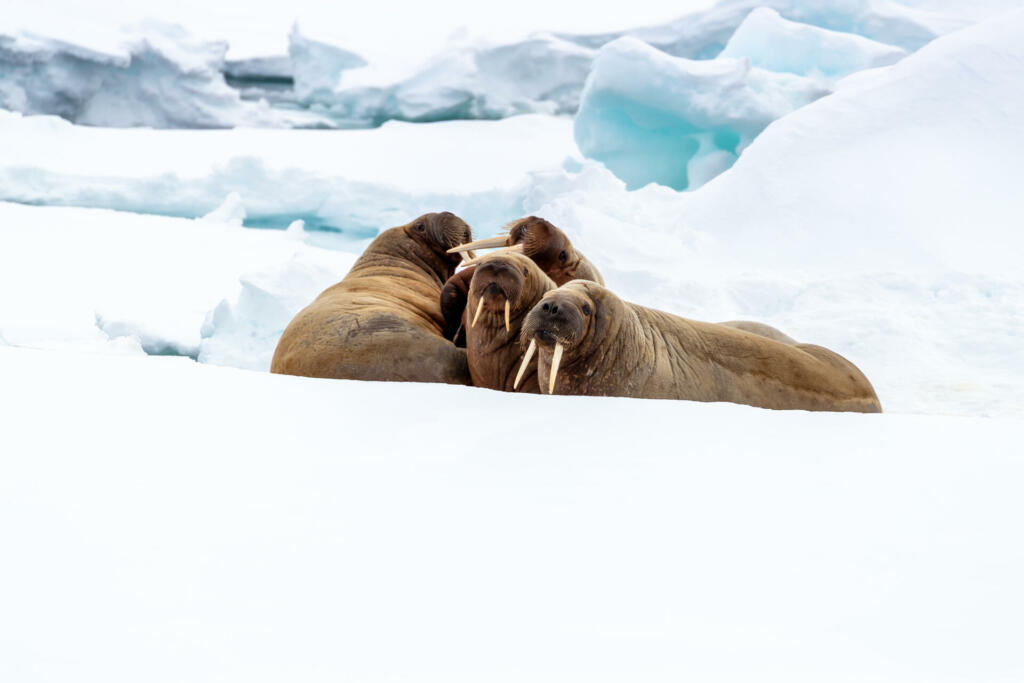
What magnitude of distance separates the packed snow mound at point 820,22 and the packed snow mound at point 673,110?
3.53m

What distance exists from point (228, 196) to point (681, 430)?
1106 centimetres

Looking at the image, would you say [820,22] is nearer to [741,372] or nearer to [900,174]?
[900,174]

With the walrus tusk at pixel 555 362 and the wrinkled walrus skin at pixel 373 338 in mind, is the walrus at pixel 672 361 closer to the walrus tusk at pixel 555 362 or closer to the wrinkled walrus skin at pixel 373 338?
the walrus tusk at pixel 555 362

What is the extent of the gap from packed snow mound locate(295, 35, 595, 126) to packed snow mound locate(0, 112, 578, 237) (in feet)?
1.28

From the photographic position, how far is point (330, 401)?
2098 millimetres

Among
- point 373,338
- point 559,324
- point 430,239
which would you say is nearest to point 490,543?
point 559,324

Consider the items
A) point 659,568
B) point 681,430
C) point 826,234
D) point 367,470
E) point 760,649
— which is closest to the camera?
point 760,649

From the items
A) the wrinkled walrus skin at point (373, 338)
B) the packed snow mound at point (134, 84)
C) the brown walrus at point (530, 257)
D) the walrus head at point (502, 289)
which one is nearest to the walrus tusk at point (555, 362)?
the walrus head at point (502, 289)

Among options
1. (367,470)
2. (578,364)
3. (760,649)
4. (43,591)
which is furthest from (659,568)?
(578,364)

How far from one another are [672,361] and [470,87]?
14414 mm

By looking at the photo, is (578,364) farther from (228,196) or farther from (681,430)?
(228,196)

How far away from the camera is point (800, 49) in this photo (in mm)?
14039

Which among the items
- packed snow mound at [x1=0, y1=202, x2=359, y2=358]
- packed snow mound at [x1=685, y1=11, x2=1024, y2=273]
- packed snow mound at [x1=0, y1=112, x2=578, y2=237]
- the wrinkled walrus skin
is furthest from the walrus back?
packed snow mound at [x1=0, y1=112, x2=578, y2=237]

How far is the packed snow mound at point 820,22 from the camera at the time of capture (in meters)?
16.2
